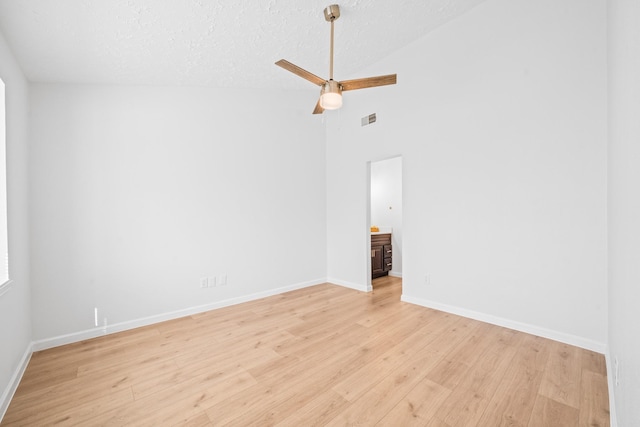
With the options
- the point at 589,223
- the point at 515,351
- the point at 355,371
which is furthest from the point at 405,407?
the point at 589,223

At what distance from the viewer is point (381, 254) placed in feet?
17.4

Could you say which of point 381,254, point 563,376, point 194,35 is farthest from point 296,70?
→ point 381,254

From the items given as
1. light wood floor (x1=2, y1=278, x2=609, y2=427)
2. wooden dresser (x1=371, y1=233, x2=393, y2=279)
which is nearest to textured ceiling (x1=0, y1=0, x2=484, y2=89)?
light wood floor (x1=2, y1=278, x2=609, y2=427)

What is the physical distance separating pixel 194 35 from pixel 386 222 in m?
4.57

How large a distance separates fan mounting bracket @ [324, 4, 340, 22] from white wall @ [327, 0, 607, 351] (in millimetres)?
1562

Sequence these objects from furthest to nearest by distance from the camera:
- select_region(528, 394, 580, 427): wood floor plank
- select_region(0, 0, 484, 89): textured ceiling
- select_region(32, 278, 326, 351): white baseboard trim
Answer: select_region(32, 278, 326, 351): white baseboard trim → select_region(0, 0, 484, 89): textured ceiling → select_region(528, 394, 580, 427): wood floor plank

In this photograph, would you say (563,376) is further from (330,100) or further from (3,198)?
(3,198)

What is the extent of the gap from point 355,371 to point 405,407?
19.9 inches

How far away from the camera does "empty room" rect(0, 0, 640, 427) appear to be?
6.23 ft

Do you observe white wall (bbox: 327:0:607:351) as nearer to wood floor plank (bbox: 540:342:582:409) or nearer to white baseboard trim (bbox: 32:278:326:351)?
wood floor plank (bbox: 540:342:582:409)

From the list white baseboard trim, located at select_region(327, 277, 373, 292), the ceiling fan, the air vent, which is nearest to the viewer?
the ceiling fan

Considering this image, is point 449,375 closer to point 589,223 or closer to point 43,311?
point 589,223

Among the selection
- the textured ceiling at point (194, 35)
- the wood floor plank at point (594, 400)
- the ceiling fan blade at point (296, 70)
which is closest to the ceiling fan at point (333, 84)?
the ceiling fan blade at point (296, 70)

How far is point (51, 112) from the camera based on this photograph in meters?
2.78
